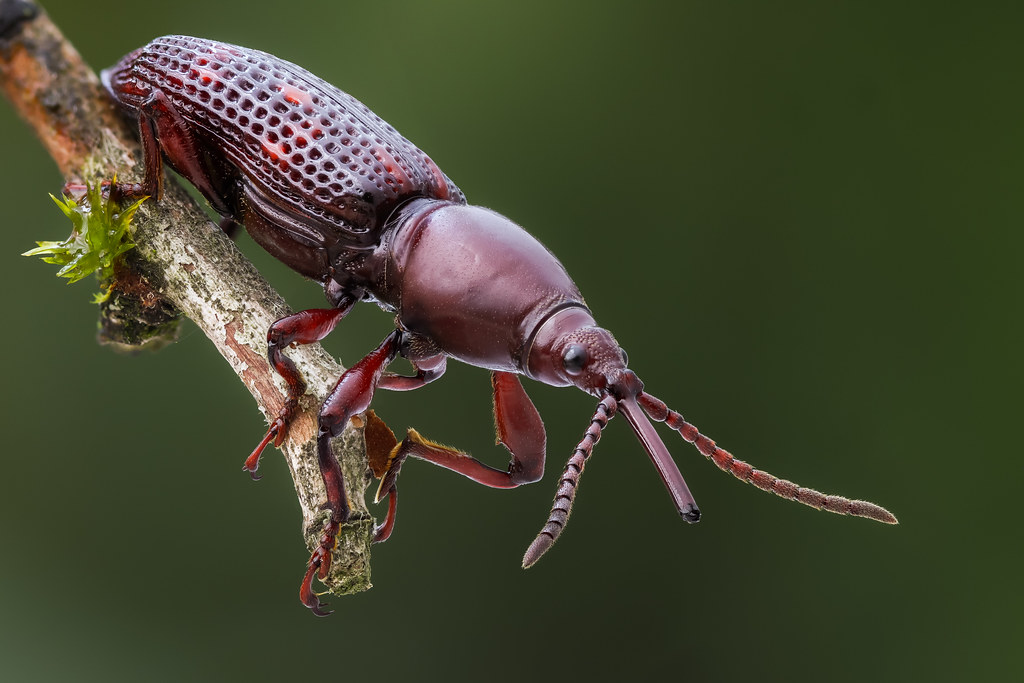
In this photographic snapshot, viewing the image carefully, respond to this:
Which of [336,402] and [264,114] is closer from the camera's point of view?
[336,402]

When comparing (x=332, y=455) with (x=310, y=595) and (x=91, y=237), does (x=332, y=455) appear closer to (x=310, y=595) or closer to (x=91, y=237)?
(x=310, y=595)

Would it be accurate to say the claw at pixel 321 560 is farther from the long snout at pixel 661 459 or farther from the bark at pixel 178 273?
the long snout at pixel 661 459

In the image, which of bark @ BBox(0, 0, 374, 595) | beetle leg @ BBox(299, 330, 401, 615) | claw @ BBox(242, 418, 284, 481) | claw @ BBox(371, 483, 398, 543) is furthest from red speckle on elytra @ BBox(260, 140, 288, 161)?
claw @ BBox(371, 483, 398, 543)

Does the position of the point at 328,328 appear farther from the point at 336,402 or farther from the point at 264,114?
the point at 264,114

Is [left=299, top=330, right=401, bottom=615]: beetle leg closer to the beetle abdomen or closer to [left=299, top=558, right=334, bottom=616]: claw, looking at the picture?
[left=299, top=558, right=334, bottom=616]: claw

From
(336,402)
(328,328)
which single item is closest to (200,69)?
(328,328)

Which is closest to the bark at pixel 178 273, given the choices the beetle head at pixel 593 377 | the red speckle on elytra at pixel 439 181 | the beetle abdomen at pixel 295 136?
the beetle abdomen at pixel 295 136

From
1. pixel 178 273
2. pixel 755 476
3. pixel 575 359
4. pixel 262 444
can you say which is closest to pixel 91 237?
pixel 178 273
